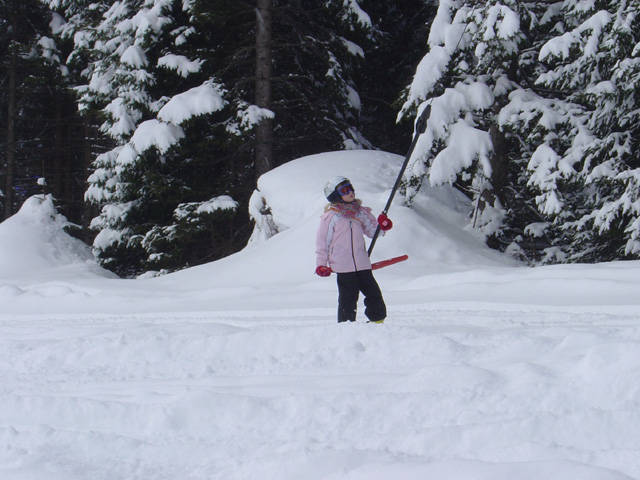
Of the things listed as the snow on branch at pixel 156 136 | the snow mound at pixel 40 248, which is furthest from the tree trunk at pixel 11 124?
the snow on branch at pixel 156 136

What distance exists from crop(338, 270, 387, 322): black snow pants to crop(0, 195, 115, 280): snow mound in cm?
676

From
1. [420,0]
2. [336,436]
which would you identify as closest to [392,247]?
[336,436]

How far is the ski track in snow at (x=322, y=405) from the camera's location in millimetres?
2428

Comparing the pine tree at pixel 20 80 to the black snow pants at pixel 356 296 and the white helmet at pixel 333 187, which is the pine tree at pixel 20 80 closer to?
the white helmet at pixel 333 187

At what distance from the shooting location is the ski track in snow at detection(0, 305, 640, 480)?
2428 mm

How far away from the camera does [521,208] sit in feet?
34.9

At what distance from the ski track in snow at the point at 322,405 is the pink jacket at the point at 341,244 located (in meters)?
1.03

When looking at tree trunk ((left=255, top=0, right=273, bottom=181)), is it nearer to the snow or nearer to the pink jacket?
the snow

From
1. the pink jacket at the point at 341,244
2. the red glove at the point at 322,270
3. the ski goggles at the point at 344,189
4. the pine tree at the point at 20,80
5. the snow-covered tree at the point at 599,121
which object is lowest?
the red glove at the point at 322,270

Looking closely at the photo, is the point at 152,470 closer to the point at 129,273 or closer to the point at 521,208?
the point at 521,208

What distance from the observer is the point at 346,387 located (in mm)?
3357

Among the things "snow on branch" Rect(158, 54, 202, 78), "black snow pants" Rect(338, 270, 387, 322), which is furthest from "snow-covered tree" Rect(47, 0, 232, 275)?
"black snow pants" Rect(338, 270, 387, 322)

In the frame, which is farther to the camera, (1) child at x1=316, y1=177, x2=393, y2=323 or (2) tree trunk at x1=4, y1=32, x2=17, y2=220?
(2) tree trunk at x1=4, y1=32, x2=17, y2=220

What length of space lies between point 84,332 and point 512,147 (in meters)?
8.43
